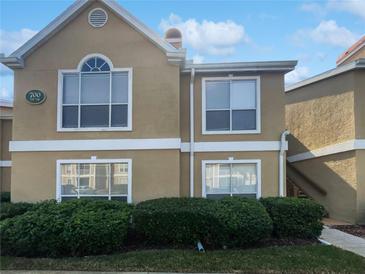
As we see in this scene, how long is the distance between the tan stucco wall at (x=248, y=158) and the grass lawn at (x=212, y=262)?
4012 millimetres

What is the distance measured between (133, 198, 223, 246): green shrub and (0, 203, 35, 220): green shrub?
3298 mm

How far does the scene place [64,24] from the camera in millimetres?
A: 12898

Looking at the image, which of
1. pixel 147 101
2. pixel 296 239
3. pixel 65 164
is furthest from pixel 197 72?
pixel 296 239

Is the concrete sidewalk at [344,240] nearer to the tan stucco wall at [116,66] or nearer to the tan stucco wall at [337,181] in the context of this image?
the tan stucco wall at [337,181]

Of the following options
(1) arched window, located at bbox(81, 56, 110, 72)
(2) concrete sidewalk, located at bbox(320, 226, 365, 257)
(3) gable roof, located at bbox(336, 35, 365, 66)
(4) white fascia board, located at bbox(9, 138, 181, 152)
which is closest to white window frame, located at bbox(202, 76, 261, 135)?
(4) white fascia board, located at bbox(9, 138, 181, 152)

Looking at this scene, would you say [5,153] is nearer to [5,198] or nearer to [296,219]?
[5,198]

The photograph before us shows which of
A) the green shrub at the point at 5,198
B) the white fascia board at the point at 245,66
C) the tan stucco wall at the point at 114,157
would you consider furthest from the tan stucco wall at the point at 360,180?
the green shrub at the point at 5,198

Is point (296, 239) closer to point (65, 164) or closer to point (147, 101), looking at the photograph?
point (147, 101)

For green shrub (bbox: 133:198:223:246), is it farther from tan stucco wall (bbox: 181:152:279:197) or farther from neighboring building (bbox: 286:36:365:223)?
neighboring building (bbox: 286:36:365:223)

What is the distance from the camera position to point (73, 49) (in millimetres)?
12906

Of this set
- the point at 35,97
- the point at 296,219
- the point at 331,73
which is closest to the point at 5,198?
the point at 35,97

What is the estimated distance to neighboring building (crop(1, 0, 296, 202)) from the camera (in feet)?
41.1

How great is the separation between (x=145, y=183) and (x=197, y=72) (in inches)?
158

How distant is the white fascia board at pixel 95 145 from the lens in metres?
12.5
